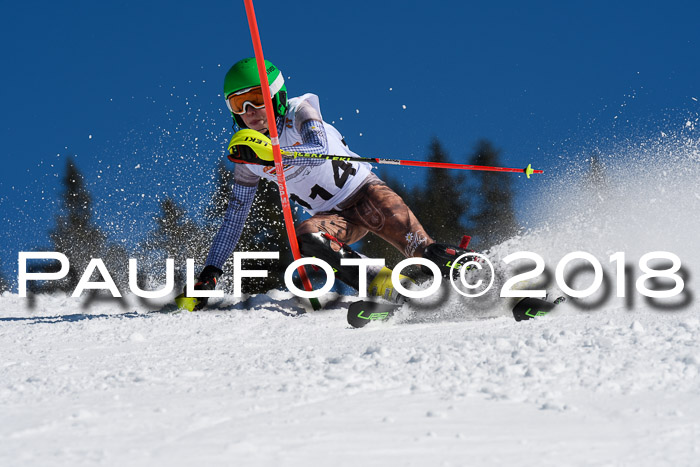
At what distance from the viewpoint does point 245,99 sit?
417 cm

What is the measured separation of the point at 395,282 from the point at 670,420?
2.45 metres

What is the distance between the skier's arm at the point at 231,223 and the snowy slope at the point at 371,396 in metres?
1.49

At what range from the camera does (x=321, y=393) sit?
5.79 feet

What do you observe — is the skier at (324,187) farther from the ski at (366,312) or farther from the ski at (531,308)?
the ski at (531,308)

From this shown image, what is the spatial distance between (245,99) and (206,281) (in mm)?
1350

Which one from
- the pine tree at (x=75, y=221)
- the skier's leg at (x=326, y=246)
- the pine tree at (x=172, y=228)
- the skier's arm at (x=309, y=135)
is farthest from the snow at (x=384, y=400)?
the pine tree at (x=75, y=221)

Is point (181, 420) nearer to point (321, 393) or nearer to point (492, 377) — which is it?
point (321, 393)

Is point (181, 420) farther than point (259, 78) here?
No

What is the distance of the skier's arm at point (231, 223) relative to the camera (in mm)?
4742

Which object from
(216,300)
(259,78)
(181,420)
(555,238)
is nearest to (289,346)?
(181,420)

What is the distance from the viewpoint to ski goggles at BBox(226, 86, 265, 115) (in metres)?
4.14

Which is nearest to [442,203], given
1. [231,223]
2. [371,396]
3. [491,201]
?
[491,201]

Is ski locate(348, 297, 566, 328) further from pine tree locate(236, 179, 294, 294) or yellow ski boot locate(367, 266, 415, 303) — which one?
pine tree locate(236, 179, 294, 294)

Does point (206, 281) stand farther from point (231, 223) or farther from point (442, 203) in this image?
point (442, 203)
